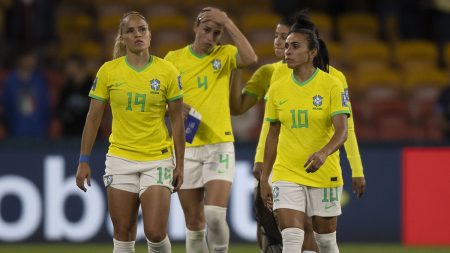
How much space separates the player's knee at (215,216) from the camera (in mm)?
9492

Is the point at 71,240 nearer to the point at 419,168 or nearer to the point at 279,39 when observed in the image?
the point at 419,168

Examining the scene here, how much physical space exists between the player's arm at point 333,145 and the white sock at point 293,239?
0.44 metres

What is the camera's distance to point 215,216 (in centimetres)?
949

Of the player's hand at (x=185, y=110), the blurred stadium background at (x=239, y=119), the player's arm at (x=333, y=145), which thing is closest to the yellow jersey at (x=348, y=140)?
the player's arm at (x=333, y=145)

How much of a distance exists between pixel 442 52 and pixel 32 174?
6840mm

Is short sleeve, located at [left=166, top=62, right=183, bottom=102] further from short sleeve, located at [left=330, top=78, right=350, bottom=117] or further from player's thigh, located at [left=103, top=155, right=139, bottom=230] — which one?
Answer: short sleeve, located at [left=330, top=78, right=350, bottom=117]

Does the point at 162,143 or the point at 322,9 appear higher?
the point at 322,9

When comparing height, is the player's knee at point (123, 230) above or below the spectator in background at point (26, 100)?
below

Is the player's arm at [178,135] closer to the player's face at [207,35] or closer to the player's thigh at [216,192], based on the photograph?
the player's thigh at [216,192]

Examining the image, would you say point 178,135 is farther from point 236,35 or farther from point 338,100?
point 236,35

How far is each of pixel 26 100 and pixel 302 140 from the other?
6.30 meters

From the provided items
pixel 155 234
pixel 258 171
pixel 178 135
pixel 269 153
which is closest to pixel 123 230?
pixel 155 234

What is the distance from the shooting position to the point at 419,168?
13023 mm

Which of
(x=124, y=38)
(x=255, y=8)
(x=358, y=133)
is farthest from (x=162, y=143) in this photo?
(x=255, y=8)
